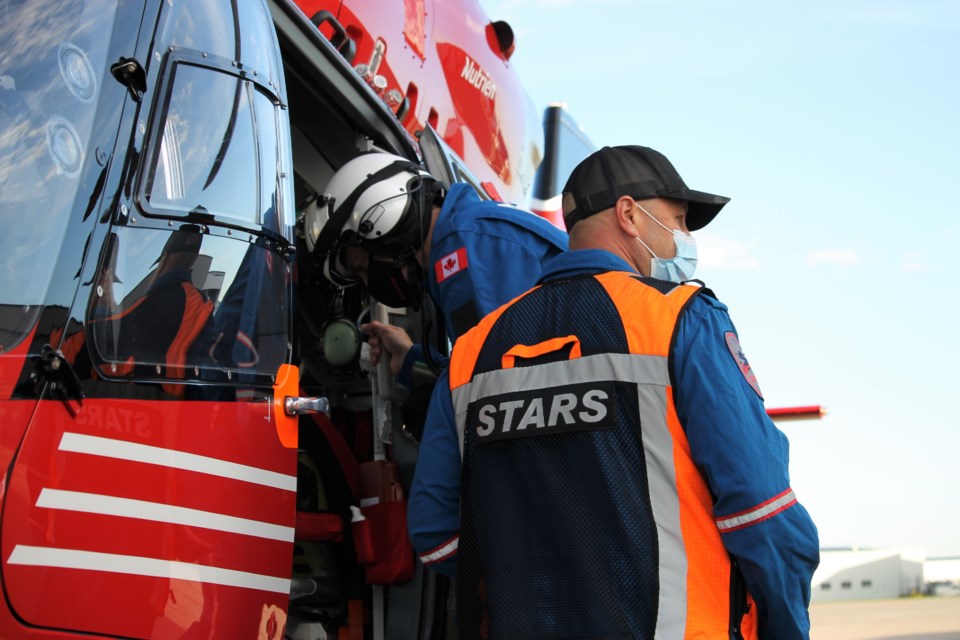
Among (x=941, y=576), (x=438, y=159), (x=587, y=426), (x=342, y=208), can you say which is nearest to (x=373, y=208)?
(x=342, y=208)

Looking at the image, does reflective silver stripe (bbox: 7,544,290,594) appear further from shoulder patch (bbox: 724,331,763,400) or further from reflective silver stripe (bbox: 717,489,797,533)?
shoulder patch (bbox: 724,331,763,400)

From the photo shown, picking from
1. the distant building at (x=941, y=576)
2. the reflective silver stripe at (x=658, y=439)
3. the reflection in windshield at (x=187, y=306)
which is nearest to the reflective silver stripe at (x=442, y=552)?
the reflective silver stripe at (x=658, y=439)

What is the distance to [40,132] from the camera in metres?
2.06

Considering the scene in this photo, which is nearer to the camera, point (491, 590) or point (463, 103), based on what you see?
point (491, 590)

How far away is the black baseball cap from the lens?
96.8 inches

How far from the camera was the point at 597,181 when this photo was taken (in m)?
2.48

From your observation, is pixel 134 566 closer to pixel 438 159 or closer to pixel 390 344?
pixel 390 344

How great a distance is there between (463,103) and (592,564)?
12.7 feet

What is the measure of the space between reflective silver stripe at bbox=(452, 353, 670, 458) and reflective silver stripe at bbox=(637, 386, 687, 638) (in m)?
0.03

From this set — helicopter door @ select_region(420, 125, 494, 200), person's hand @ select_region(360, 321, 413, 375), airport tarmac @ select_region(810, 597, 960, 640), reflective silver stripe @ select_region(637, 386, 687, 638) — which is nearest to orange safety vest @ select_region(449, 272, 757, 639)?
reflective silver stripe @ select_region(637, 386, 687, 638)

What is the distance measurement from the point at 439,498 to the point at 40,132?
1.24 m

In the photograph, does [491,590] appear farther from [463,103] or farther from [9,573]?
[463,103]

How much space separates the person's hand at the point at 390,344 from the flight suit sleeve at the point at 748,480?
1478 millimetres

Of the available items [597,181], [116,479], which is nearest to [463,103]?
[597,181]
